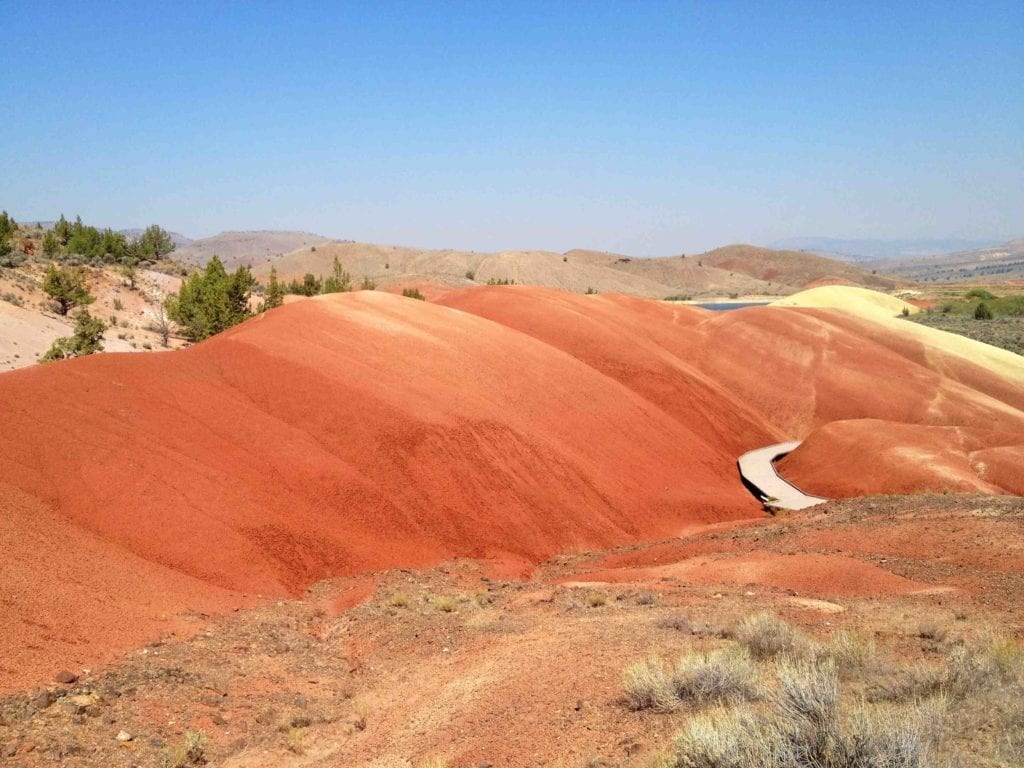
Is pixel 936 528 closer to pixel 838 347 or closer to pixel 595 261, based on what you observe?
pixel 838 347

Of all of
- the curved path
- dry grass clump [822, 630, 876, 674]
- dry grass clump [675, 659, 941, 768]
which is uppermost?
dry grass clump [675, 659, 941, 768]

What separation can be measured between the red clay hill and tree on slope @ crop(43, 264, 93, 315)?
24.9 m

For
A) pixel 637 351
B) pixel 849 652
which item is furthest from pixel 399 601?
pixel 637 351

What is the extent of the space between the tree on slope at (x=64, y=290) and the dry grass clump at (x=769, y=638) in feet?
152

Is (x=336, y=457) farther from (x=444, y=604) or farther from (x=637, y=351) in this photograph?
(x=637, y=351)

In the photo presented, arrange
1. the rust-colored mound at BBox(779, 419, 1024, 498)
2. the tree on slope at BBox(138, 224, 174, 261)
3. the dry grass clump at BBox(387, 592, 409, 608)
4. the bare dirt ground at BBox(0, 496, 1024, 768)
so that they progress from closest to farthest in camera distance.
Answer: the bare dirt ground at BBox(0, 496, 1024, 768) < the dry grass clump at BBox(387, 592, 409, 608) < the rust-colored mound at BBox(779, 419, 1024, 498) < the tree on slope at BBox(138, 224, 174, 261)

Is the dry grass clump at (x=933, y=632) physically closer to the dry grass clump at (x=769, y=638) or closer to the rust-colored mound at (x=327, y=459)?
the dry grass clump at (x=769, y=638)

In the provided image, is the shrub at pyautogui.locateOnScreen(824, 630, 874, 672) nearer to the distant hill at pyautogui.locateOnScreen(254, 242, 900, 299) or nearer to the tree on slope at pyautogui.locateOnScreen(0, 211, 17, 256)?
the tree on slope at pyautogui.locateOnScreen(0, 211, 17, 256)

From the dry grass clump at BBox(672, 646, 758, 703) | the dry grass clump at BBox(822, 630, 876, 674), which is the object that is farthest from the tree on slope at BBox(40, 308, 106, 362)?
the dry grass clump at BBox(822, 630, 876, 674)

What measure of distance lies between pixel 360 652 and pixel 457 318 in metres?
20.6

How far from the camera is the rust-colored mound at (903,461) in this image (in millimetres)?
23859

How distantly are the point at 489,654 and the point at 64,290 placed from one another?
144 ft

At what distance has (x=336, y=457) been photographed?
1791cm

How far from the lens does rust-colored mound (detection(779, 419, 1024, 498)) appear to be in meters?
23.9
